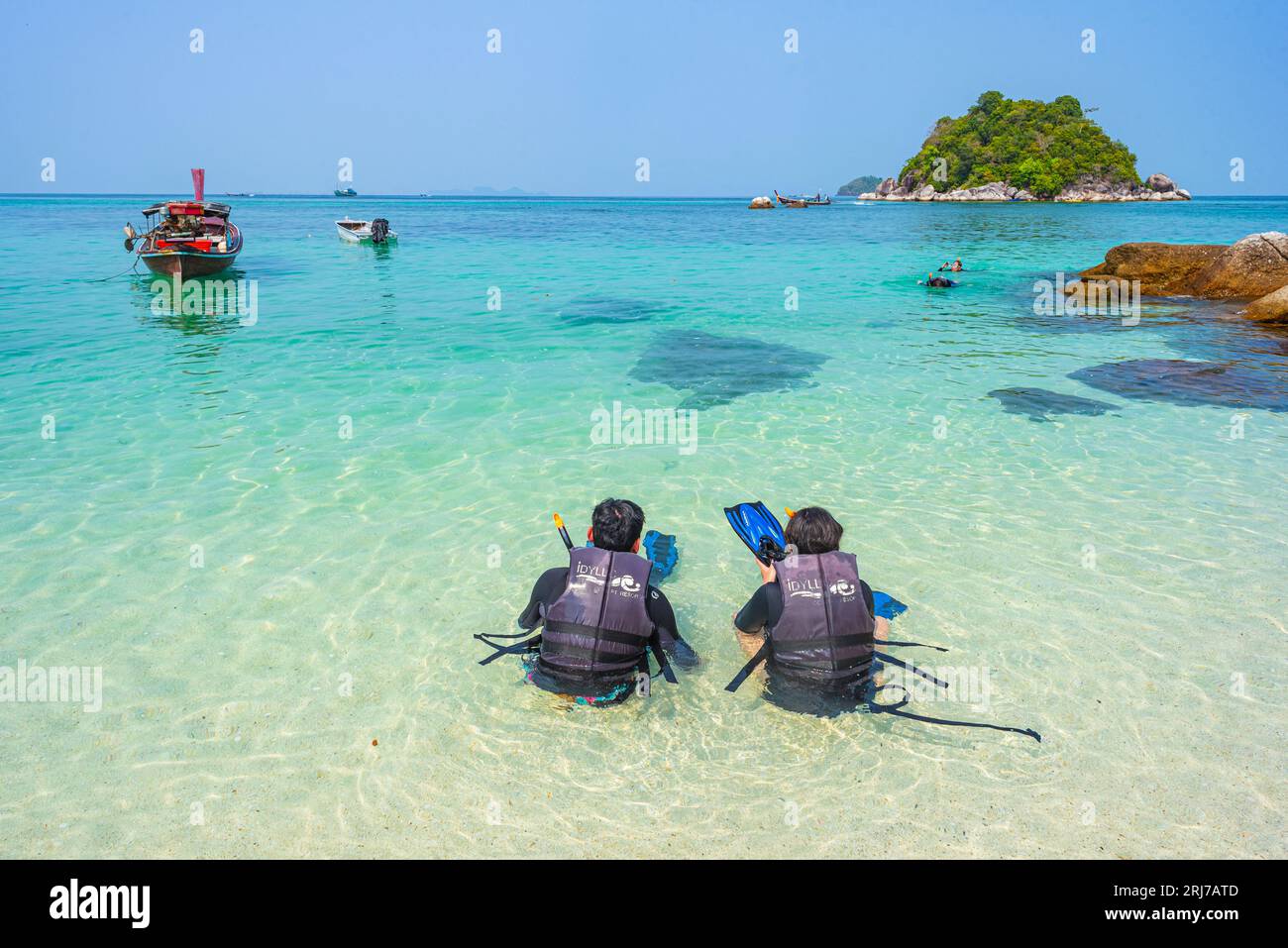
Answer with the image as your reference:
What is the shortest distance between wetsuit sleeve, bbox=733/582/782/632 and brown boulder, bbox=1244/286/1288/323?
828 inches

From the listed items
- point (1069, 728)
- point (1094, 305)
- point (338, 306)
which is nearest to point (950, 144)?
point (1094, 305)

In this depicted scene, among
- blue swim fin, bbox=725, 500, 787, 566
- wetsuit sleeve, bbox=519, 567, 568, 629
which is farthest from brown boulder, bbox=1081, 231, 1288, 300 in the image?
wetsuit sleeve, bbox=519, 567, 568, 629

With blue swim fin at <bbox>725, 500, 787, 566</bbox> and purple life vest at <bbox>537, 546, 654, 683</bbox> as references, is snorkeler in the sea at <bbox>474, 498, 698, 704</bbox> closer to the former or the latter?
purple life vest at <bbox>537, 546, 654, 683</bbox>

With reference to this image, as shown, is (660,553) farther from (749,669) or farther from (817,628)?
(817,628)

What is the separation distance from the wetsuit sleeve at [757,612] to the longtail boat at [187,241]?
993 inches

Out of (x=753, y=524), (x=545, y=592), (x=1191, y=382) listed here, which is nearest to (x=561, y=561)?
(x=753, y=524)

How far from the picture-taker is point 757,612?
4766 mm

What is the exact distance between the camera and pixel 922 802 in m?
4.05

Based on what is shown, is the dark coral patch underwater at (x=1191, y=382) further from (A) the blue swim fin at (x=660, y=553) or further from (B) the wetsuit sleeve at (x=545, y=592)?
(B) the wetsuit sleeve at (x=545, y=592)

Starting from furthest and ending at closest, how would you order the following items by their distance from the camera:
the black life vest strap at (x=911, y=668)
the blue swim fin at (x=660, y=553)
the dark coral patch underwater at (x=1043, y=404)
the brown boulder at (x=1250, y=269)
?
1. the brown boulder at (x=1250, y=269)
2. the dark coral patch underwater at (x=1043, y=404)
3. the blue swim fin at (x=660, y=553)
4. the black life vest strap at (x=911, y=668)

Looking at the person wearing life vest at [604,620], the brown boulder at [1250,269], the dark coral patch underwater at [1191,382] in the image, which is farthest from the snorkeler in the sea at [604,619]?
the brown boulder at [1250,269]

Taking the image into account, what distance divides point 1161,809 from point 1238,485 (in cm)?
628

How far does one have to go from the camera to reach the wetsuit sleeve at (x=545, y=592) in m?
4.71

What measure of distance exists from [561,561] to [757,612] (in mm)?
2678
